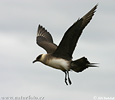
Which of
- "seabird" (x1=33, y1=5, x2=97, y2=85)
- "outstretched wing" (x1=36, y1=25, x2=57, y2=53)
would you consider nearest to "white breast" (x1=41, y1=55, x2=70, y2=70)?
Result: "seabird" (x1=33, y1=5, x2=97, y2=85)

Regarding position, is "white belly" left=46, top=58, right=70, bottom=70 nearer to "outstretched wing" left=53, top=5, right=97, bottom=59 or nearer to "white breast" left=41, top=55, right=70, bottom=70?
"white breast" left=41, top=55, right=70, bottom=70

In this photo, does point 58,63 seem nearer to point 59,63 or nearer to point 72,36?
point 59,63

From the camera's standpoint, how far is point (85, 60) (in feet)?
52.1

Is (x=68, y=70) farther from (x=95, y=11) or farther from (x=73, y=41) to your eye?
(x=95, y=11)

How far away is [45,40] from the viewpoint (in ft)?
66.3

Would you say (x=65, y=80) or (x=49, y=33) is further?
(x=49, y=33)

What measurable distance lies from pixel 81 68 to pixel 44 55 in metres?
1.81

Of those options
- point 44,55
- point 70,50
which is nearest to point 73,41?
point 70,50

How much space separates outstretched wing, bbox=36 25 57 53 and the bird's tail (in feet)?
7.06

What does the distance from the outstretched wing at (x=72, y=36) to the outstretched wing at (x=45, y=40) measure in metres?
1.71

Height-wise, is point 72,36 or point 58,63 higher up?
point 72,36

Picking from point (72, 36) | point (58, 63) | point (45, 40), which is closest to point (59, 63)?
point (58, 63)

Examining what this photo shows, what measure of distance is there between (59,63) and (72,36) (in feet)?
4.35

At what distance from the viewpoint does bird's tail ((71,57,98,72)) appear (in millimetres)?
15914
